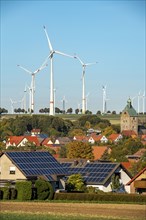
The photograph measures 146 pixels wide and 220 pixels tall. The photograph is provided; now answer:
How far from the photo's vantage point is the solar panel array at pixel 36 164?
55438mm

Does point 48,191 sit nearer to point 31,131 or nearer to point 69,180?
point 69,180

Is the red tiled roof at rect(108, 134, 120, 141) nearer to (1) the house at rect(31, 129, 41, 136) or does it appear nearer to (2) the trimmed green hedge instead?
(1) the house at rect(31, 129, 41, 136)

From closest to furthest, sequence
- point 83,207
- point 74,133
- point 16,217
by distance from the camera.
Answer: point 16,217
point 83,207
point 74,133

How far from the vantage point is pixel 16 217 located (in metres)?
34.7

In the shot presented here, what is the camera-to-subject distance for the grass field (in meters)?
35.8

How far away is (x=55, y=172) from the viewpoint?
186 feet

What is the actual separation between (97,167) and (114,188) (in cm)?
257

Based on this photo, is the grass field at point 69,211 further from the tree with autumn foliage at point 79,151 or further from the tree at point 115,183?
the tree with autumn foliage at point 79,151

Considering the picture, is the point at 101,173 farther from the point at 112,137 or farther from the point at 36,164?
the point at 112,137

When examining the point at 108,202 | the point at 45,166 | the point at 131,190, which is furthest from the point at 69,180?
the point at 108,202

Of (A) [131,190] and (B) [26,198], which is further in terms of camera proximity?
(A) [131,190]

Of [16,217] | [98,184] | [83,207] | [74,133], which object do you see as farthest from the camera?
[74,133]

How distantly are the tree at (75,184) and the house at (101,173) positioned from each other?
234 centimetres

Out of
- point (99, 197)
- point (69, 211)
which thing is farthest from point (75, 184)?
point (69, 211)
